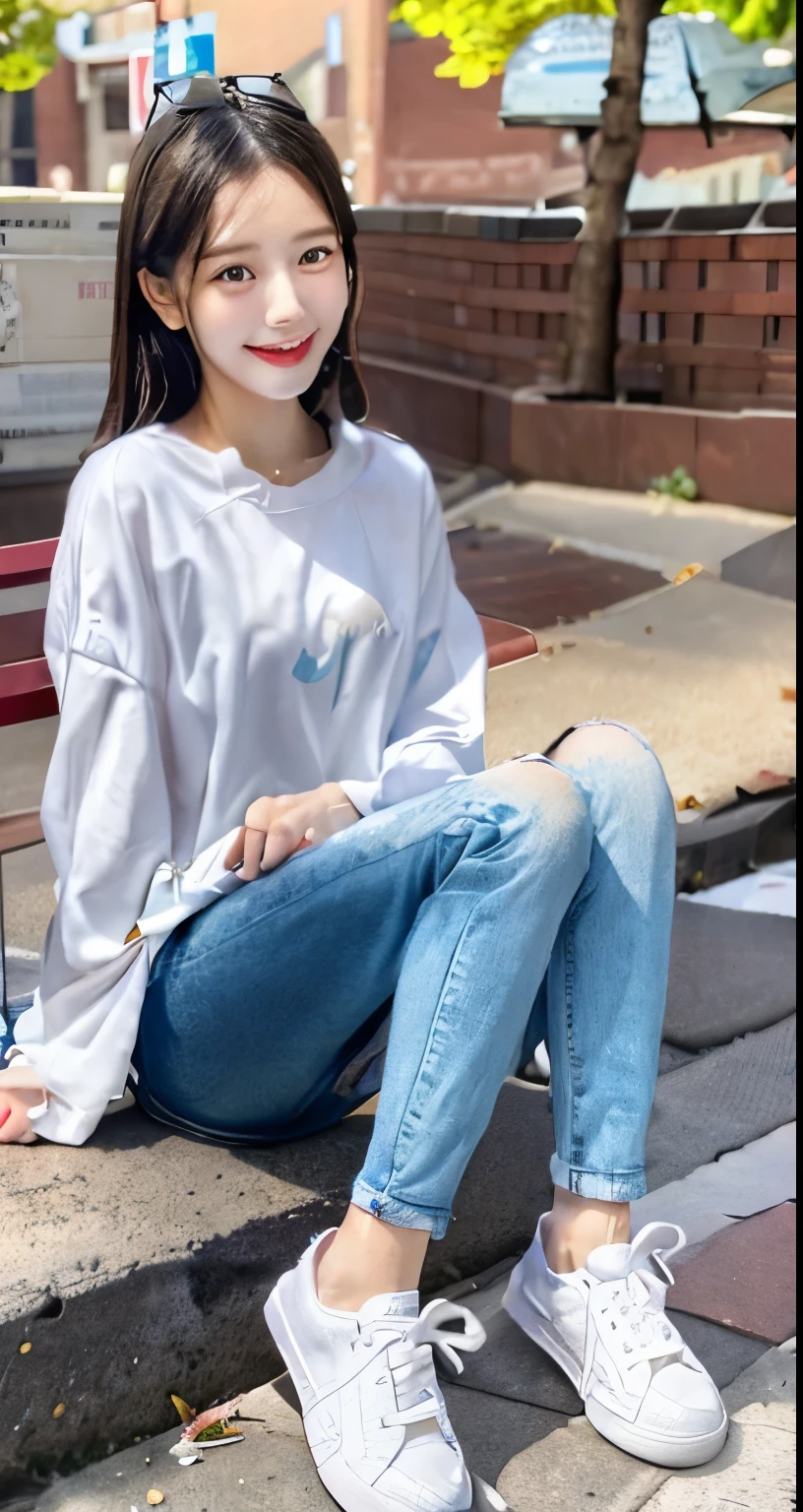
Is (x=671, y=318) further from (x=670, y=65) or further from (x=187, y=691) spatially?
(x=187, y=691)

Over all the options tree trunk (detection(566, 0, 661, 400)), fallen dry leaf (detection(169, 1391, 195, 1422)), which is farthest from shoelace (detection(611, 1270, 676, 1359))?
tree trunk (detection(566, 0, 661, 400))

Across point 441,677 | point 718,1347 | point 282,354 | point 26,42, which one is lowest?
point 718,1347

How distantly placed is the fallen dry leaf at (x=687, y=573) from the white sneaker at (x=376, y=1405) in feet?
12.2

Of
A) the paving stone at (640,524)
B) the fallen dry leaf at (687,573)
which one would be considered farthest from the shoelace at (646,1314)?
the fallen dry leaf at (687,573)

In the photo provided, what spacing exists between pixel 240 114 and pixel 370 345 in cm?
156

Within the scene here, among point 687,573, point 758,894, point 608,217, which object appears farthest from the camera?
point 687,573

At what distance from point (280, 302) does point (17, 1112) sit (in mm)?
877

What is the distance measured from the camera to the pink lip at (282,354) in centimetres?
153

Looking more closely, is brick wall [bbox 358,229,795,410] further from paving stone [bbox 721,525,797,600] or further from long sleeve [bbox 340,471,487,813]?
long sleeve [bbox 340,471,487,813]

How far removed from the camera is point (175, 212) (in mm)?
1483

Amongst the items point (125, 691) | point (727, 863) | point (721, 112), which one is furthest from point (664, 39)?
point (125, 691)

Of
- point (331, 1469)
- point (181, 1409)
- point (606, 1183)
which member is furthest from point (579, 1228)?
point (181, 1409)

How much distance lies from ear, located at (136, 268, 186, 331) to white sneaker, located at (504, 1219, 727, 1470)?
3.37 ft

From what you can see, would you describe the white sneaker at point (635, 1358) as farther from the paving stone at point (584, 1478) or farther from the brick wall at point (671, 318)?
the brick wall at point (671, 318)
